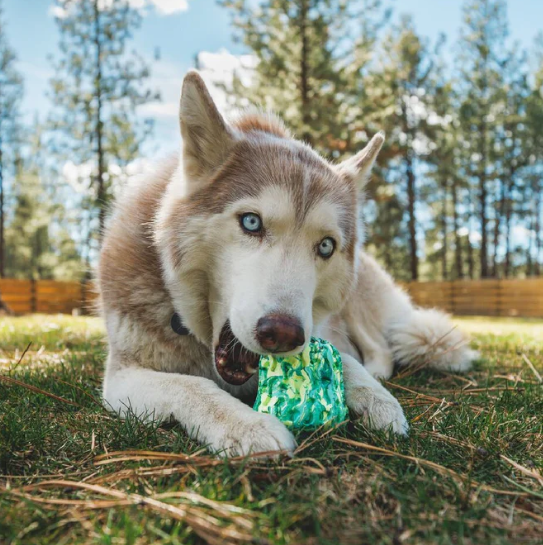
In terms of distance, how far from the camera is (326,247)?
2.56 m

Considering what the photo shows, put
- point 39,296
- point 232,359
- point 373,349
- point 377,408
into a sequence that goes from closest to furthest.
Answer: point 377,408 < point 232,359 < point 373,349 < point 39,296

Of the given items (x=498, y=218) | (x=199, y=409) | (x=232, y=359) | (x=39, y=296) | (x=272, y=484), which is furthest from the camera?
(x=498, y=218)

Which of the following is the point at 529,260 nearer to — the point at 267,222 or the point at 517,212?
the point at 517,212

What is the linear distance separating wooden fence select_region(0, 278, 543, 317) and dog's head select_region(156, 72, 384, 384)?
15433mm

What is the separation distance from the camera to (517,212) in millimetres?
31594

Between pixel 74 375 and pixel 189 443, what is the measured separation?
4.91ft

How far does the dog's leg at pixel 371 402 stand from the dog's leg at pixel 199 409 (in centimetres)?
53

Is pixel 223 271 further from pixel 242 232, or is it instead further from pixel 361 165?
pixel 361 165

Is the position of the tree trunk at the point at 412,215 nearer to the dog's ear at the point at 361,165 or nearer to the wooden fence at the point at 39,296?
the wooden fence at the point at 39,296

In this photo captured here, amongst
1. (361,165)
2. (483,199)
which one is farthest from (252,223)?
(483,199)

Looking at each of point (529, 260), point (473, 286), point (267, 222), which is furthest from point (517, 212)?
point (267, 222)

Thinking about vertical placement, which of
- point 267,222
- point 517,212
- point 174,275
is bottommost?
point 174,275

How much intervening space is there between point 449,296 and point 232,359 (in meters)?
19.9

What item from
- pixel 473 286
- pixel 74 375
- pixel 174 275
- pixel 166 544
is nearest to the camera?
pixel 166 544
